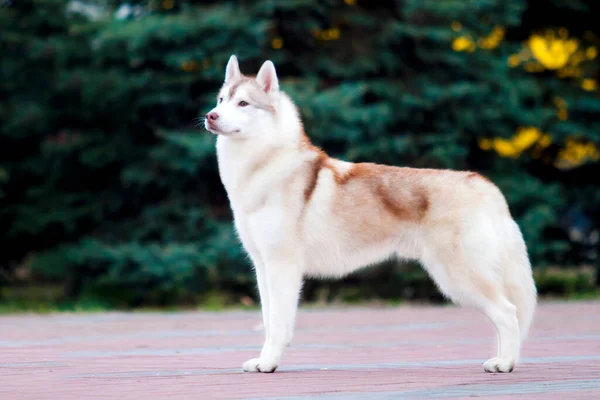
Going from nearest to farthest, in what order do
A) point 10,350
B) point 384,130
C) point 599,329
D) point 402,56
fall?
point 10,350
point 599,329
point 384,130
point 402,56

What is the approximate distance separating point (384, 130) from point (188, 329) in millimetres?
6943

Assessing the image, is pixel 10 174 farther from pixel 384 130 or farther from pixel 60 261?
pixel 384 130

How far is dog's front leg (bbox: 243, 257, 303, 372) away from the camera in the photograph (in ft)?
23.6

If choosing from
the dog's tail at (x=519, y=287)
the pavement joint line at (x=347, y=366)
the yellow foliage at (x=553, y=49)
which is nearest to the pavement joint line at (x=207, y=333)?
the pavement joint line at (x=347, y=366)

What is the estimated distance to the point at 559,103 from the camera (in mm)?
19266

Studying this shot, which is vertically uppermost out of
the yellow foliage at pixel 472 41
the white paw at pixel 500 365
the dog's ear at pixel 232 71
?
the dog's ear at pixel 232 71

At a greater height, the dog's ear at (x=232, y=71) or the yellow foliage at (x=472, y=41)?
the dog's ear at (x=232, y=71)

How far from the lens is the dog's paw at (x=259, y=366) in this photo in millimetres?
7137

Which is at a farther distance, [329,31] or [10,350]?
[329,31]

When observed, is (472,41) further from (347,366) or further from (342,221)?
(347,366)

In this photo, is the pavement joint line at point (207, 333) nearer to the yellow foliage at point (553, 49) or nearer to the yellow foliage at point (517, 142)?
the yellow foliage at point (517, 142)

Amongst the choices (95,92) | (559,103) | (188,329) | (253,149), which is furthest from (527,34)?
(253,149)

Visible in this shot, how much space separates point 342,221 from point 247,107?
1081 mm

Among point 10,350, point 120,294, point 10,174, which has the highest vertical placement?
point 10,350
